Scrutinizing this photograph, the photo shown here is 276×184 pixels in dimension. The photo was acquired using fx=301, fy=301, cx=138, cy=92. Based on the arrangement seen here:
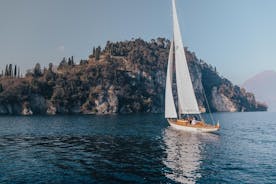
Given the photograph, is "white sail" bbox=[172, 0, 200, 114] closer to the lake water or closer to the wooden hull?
the wooden hull

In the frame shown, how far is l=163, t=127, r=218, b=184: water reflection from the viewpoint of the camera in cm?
2942

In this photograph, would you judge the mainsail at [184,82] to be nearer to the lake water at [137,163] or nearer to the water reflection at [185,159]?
the water reflection at [185,159]

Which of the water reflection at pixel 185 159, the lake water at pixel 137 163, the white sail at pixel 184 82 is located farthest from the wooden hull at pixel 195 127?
the lake water at pixel 137 163

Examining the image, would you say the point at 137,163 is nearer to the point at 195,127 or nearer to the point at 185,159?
the point at 185,159

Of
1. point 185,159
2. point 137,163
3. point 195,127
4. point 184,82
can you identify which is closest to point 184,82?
point 184,82

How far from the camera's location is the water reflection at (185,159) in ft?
96.5

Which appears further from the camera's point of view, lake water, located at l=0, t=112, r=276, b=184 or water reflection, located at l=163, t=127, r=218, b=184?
water reflection, located at l=163, t=127, r=218, b=184

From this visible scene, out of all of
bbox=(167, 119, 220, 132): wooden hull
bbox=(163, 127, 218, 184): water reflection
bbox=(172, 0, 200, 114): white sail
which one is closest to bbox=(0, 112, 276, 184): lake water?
bbox=(163, 127, 218, 184): water reflection

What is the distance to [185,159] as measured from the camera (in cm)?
3781

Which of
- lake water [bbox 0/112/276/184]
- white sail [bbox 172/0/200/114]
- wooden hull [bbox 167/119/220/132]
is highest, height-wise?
white sail [bbox 172/0/200/114]

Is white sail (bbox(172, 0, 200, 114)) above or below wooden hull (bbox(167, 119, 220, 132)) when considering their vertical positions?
above

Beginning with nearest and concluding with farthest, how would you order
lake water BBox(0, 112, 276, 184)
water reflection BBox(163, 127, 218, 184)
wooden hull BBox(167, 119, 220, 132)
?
lake water BBox(0, 112, 276, 184), water reflection BBox(163, 127, 218, 184), wooden hull BBox(167, 119, 220, 132)

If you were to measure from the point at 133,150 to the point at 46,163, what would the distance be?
46.0 feet

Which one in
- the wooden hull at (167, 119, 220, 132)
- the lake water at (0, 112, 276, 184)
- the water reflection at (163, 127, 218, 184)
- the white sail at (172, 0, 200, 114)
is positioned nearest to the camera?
the lake water at (0, 112, 276, 184)
